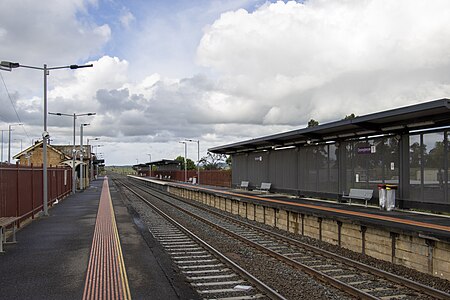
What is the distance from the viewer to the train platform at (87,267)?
24.5 feet

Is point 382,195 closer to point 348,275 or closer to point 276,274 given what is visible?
point 348,275

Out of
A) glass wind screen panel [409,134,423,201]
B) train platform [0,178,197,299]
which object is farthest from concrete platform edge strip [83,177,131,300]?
glass wind screen panel [409,134,423,201]

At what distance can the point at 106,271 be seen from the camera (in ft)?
28.9

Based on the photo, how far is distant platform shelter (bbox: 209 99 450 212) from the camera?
14328mm

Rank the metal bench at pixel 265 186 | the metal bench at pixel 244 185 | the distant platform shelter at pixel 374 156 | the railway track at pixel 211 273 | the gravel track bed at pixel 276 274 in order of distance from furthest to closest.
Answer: the metal bench at pixel 244 185, the metal bench at pixel 265 186, the distant platform shelter at pixel 374 156, the gravel track bed at pixel 276 274, the railway track at pixel 211 273

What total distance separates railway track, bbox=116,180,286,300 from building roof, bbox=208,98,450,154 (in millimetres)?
7062

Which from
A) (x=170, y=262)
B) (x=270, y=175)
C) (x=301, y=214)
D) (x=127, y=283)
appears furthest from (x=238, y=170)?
(x=127, y=283)

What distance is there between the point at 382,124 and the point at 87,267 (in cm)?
1181

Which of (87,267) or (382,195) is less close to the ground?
(382,195)

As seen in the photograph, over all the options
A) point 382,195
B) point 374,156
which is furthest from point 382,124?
point 382,195

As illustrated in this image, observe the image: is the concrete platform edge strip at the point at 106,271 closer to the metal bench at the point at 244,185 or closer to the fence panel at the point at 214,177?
the metal bench at the point at 244,185

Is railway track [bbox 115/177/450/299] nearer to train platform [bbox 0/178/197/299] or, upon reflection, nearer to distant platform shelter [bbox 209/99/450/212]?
train platform [bbox 0/178/197/299]

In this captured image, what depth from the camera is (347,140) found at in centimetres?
2002

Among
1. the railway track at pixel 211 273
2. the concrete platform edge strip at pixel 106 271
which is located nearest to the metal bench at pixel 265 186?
the railway track at pixel 211 273
